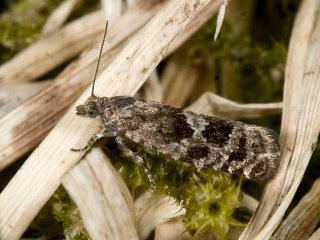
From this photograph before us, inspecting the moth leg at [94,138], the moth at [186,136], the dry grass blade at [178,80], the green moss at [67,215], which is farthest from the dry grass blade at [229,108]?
the green moss at [67,215]

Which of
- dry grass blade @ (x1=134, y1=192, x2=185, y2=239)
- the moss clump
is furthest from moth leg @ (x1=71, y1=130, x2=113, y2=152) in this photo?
dry grass blade @ (x1=134, y1=192, x2=185, y2=239)

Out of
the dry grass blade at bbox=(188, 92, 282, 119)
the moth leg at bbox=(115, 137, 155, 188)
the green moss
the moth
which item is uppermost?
the dry grass blade at bbox=(188, 92, 282, 119)

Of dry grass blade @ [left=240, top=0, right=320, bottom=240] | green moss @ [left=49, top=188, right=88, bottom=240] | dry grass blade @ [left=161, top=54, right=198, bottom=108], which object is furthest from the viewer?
dry grass blade @ [left=161, top=54, right=198, bottom=108]

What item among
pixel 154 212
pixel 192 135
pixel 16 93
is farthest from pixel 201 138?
pixel 16 93

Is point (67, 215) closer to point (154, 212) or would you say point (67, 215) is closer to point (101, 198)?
point (101, 198)

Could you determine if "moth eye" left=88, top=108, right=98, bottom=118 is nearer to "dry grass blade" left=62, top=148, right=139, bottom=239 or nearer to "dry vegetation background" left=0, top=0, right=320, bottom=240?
"dry vegetation background" left=0, top=0, right=320, bottom=240

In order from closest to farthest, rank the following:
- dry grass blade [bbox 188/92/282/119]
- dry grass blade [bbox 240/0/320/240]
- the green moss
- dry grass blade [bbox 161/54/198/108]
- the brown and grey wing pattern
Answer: dry grass blade [bbox 240/0/320/240], the green moss, the brown and grey wing pattern, dry grass blade [bbox 188/92/282/119], dry grass blade [bbox 161/54/198/108]

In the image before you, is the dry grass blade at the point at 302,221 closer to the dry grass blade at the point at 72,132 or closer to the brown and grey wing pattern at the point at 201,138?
the brown and grey wing pattern at the point at 201,138

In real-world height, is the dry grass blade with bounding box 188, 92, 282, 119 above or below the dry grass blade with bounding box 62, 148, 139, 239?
above

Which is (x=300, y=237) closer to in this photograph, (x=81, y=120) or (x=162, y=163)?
(x=162, y=163)
